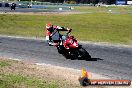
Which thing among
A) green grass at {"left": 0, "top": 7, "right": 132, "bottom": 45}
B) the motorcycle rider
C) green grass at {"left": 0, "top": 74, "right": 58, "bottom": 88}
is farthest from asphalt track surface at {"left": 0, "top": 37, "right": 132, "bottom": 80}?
green grass at {"left": 0, "top": 7, "right": 132, "bottom": 45}

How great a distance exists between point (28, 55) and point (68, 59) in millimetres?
2267

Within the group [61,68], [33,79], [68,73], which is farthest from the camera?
[61,68]

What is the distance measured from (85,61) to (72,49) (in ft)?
3.66

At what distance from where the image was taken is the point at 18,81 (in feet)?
40.4

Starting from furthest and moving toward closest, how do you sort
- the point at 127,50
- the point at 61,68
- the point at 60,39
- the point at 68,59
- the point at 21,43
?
the point at 21,43, the point at 127,50, the point at 60,39, the point at 68,59, the point at 61,68

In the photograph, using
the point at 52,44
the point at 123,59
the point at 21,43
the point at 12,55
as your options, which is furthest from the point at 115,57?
the point at 21,43

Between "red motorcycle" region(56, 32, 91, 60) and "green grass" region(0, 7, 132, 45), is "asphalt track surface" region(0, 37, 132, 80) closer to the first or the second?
"red motorcycle" region(56, 32, 91, 60)

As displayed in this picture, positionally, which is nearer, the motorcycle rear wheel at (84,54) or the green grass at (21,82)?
the green grass at (21,82)

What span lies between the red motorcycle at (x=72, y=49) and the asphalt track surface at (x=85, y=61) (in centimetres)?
35

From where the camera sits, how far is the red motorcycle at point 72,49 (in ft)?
59.6

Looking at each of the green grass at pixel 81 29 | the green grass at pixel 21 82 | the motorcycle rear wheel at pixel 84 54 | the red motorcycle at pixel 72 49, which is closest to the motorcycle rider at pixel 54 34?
the red motorcycle at pixel 72 49

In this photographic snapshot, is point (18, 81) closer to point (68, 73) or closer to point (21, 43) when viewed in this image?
point (68, 73)

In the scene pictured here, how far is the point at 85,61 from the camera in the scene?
17750 millimetres

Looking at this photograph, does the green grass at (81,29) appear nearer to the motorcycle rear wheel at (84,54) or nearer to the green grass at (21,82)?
the motorcycle rear wheel at (84,54)
